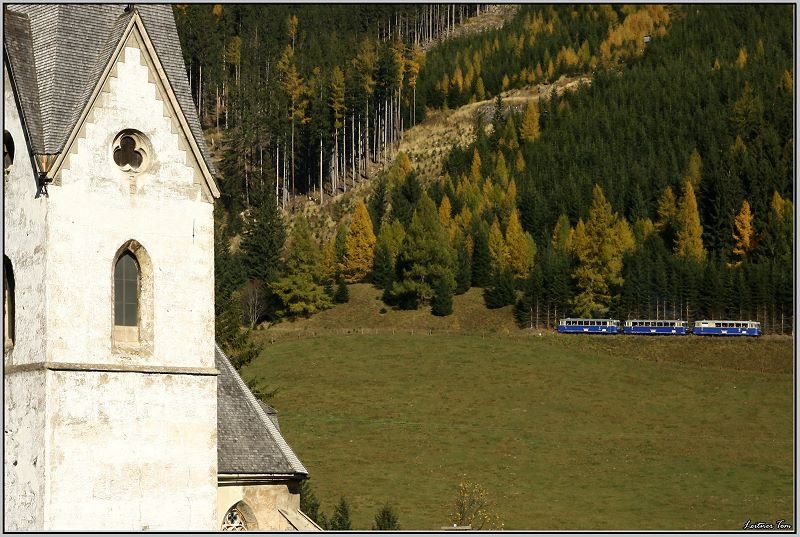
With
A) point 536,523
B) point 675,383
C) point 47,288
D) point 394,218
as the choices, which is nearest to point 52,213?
point 47,288

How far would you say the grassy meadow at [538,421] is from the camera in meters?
93.9

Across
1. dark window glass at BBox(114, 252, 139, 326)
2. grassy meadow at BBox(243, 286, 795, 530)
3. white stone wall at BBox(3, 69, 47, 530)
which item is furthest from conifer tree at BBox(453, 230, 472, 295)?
white stone wall at BBox(3, 69, 47, 530)

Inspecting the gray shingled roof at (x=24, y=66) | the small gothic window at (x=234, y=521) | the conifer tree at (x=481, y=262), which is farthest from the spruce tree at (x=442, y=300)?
the gray shingled roof at (x=24, y=66)

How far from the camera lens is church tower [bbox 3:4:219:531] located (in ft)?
101

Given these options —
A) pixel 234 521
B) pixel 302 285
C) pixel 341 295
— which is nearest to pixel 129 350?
pixel 234 521

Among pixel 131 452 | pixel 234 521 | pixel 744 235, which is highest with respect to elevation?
pixel 744 235

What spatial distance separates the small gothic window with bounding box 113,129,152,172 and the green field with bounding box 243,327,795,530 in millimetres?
50310

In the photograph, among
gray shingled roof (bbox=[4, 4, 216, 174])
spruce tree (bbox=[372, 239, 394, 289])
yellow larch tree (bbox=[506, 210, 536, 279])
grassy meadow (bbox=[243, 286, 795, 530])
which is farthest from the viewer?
yellow larch tree (bbox=[506, 210, 536, 279])

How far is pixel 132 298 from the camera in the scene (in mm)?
32406

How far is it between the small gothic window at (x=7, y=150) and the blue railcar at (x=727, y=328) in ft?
415

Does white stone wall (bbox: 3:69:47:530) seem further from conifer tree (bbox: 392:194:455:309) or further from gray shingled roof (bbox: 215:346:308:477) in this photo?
conifer tree (bbox: 392:194:455:309)

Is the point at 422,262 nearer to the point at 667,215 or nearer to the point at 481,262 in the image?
the point at 481,262

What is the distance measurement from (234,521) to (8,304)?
6782mm

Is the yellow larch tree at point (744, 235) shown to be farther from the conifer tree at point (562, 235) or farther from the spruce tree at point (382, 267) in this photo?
the spruce tree at point (382, 267)
